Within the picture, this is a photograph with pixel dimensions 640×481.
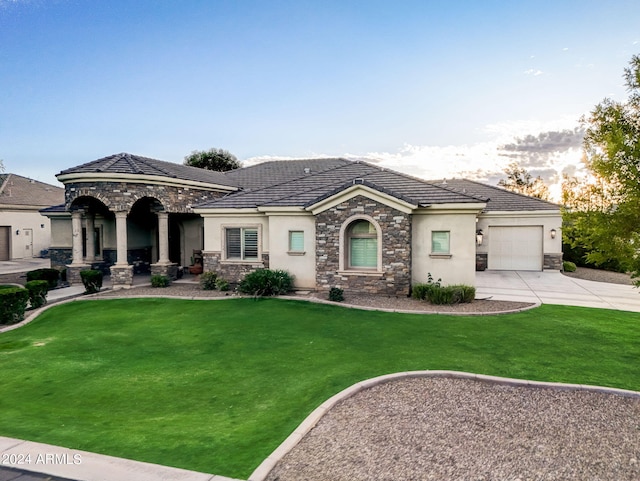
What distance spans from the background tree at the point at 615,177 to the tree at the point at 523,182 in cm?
3991

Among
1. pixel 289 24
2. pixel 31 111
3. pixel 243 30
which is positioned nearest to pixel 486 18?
pixel 289 24

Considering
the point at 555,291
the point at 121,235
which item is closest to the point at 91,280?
the point at 121,235

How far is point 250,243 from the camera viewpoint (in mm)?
17609

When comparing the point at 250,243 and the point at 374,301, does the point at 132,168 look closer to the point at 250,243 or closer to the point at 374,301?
the point at 250,243

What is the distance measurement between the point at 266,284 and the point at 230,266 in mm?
3084

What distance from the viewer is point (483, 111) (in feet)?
57.4

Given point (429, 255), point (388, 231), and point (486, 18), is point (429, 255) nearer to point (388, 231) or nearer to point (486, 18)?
point (388, 231)

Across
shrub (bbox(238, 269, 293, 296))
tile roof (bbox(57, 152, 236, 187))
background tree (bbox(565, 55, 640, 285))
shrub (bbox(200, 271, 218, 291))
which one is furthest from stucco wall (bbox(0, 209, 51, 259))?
background tree (bbox(565, 55, 640, 285))

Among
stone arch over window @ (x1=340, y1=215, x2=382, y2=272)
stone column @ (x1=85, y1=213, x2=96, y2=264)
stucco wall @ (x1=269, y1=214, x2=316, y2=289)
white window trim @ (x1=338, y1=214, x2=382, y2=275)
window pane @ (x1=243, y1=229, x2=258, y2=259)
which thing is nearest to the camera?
white window trim @ (x1=338, y1=214, x2=382, y2=275)

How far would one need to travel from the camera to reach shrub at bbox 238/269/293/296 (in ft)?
50.5

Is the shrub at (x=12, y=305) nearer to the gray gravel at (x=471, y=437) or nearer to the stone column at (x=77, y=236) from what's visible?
the stone column at (x=77, y=236)

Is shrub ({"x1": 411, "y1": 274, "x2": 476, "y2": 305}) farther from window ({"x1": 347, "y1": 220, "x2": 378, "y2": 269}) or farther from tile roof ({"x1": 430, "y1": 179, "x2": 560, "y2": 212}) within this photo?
tile roof ({"x1": 430, "y1": 179, "x2": 560, "y2": 212})

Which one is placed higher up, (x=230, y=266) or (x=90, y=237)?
Answer: (x=90, y=237)

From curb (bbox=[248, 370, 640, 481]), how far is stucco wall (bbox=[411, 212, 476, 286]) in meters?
8.09
